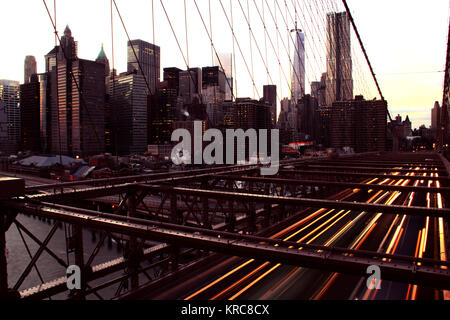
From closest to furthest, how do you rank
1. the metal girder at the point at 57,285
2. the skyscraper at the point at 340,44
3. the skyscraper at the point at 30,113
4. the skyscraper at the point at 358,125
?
the metal girder at the point at 57,285 < the skyscraper at the point at 30,113 < the skyscraper at the point at 340,44 < the skyscraper at the point at 358,125

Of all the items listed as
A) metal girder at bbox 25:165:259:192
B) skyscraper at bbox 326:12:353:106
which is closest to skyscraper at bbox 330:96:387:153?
skyscraper at bbox 326:12:353:106

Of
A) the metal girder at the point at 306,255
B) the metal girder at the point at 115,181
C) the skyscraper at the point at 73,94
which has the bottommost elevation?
the metal girder at the point at 306,255

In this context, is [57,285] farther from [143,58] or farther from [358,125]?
[358,125]

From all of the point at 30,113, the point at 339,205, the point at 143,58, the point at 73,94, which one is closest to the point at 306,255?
the point at 339,205

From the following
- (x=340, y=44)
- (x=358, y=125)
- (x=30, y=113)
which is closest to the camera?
(x=30, y=113)

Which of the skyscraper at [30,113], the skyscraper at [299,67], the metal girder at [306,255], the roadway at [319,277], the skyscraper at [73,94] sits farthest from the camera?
the skyscraper at [30,113]

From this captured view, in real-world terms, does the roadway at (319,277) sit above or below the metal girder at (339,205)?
below

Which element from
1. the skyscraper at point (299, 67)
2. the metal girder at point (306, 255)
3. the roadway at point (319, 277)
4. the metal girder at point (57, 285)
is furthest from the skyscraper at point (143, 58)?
the skyscraper at point (299, 67)

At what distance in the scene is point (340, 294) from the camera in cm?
646

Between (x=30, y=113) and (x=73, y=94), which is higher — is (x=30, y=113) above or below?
above

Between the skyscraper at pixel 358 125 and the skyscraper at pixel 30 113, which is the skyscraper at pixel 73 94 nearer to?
the skyscraper at pixel 30 113

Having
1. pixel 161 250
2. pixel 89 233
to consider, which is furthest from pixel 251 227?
pixel 89 233
